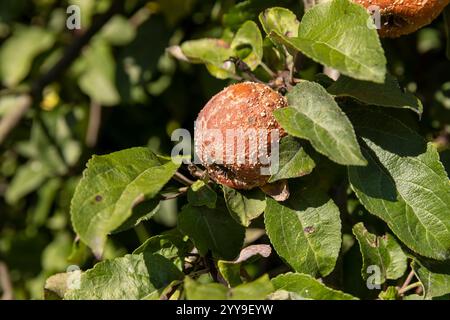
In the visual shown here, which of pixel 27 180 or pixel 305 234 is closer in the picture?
pixel 305 234

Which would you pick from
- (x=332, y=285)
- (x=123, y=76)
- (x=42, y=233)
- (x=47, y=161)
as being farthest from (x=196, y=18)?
(x=332, y=285)

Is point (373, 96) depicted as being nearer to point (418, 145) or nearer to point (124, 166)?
point (418, 145)

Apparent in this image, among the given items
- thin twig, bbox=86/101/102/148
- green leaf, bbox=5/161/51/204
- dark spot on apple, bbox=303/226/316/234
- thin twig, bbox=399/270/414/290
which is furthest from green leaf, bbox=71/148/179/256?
green leaf, bbox=5/161/51/204

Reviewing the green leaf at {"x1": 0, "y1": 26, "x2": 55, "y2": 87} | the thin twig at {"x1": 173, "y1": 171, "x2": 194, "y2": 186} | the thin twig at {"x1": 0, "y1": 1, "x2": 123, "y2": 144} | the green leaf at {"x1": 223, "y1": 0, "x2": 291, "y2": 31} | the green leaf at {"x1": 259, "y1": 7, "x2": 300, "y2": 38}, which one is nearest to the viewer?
the thin twig at {"x1": 173, "y1": 171, "x2": 194, "y2": 186}

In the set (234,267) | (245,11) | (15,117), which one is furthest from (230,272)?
(15,117)

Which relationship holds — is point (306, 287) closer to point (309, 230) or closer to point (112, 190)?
point (309, 230)

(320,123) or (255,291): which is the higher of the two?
(320,123)

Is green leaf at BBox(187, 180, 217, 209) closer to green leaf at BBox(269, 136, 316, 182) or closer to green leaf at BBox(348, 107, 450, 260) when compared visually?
green leaf at BBox(269, 136, 316, 182)
